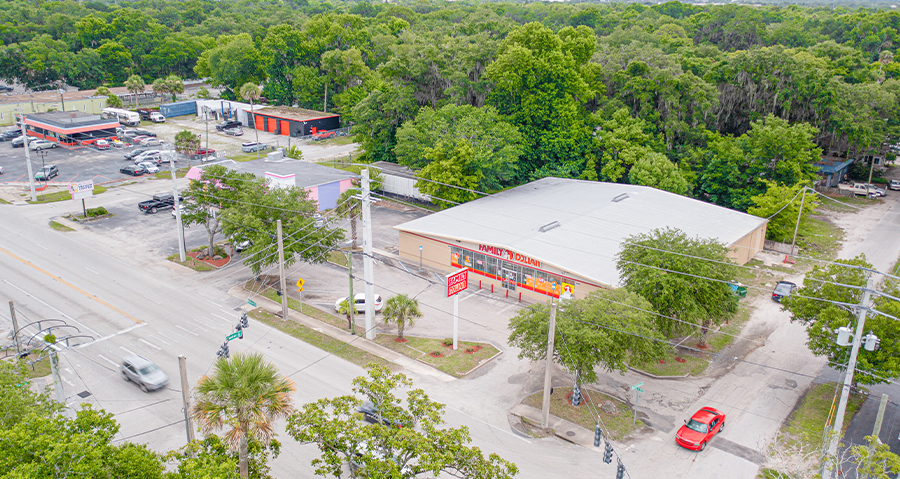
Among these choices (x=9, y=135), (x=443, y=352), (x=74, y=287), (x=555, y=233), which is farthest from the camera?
(x=9, y=135)

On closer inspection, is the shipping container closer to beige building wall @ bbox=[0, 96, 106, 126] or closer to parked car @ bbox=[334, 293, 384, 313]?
beige building wall @ bbox=[0, 96, 106, 126]

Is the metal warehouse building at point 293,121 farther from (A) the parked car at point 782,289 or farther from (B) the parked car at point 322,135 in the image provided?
(A) the parked car at point 782,289

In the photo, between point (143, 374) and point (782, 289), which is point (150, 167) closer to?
point (143, 374)

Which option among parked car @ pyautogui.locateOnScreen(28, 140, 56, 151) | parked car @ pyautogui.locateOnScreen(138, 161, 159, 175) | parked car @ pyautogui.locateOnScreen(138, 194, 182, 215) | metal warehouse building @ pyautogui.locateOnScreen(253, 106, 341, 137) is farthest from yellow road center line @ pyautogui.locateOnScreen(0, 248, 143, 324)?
metal warehouse building @ pyautogui.locateOnScreen(253, 106, 341, 137)

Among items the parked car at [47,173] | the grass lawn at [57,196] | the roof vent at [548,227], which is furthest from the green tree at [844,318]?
the parked car at [47,173]

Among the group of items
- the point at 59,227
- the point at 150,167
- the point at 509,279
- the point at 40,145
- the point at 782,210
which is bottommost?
the point at 59,227

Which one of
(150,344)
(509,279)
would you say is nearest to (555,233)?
(509,279)
